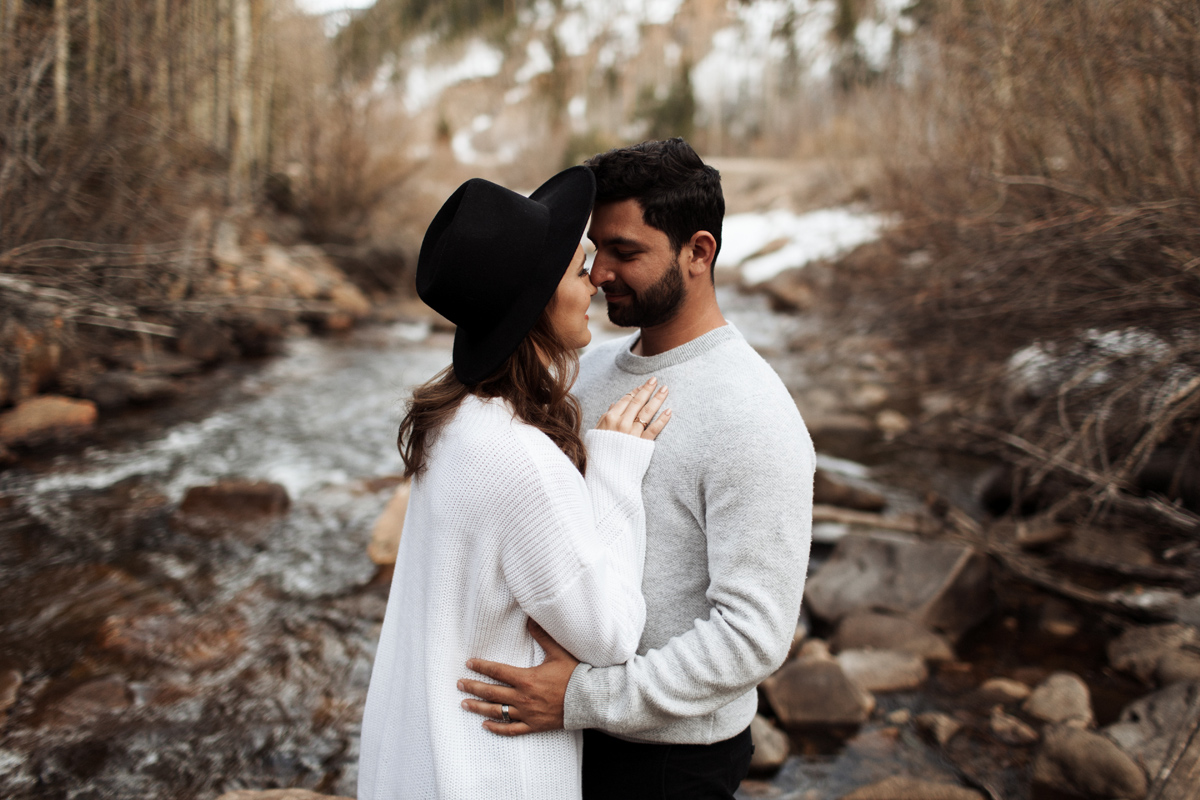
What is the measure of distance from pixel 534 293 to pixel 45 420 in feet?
25.6

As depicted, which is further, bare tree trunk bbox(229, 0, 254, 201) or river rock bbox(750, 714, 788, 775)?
bare tree trunk bbox(229, 0, 254, 201)

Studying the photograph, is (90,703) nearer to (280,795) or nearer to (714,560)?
(280,795)

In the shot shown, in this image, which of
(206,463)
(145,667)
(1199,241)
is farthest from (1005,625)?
(206,463)

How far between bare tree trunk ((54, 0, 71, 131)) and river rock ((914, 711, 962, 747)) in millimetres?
7314

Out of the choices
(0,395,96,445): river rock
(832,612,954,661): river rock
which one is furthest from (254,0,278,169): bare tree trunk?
(832,612,954,661): river rock

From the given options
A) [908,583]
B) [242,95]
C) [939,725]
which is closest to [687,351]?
[939,725]

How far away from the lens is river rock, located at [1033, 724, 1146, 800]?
10.1ft

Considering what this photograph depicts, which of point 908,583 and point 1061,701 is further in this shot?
point 908,583

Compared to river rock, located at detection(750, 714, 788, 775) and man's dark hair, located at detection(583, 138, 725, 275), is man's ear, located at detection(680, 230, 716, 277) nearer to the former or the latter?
man's dark hair, located at detection(583, 138, 725, 275)

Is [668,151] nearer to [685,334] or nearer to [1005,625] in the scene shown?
[685,334]

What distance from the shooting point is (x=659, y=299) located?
1.85 m

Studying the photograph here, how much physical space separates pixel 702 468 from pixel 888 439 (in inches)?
279

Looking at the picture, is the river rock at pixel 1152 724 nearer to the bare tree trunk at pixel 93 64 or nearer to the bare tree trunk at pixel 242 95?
the bare tree trunk at pixel 93 64

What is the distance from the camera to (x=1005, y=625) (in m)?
4.62
